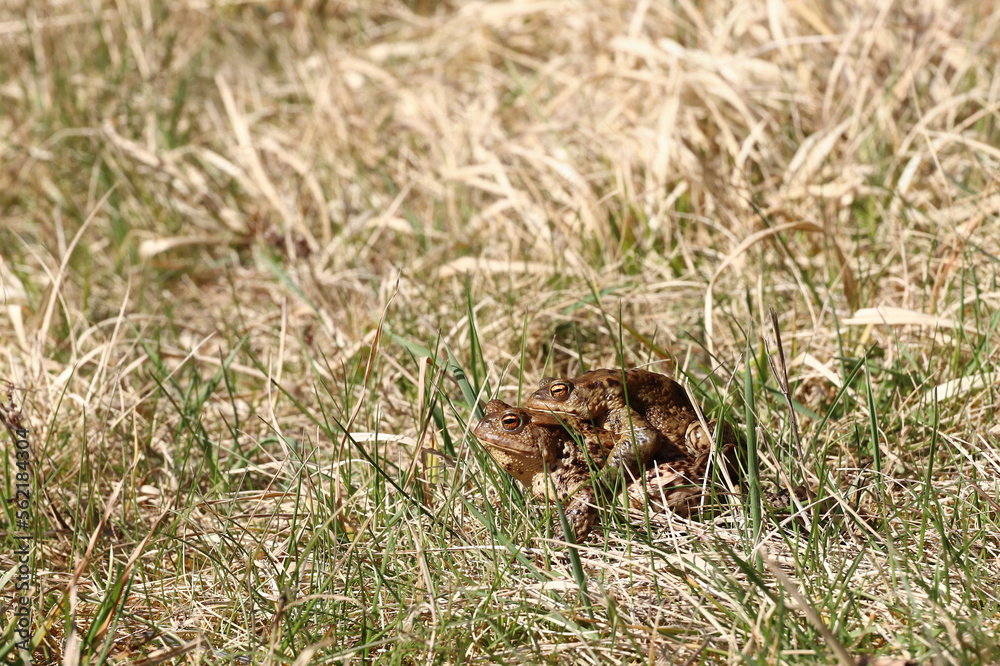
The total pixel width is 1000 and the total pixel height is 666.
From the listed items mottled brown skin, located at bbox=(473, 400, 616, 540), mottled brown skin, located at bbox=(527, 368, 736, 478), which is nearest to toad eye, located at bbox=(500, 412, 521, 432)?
mottled brown skin, located at bbox=(473, 400, 616, 540)

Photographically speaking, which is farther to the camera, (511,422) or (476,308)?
(476,308)

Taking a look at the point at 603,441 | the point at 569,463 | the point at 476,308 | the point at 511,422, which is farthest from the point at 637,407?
the point at 476,308

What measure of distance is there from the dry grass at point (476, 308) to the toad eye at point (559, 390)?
25cm

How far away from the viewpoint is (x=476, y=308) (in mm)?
3574

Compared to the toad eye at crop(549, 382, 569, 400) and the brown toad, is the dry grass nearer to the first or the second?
the brown toad

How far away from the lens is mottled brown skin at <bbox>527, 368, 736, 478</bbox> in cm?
244

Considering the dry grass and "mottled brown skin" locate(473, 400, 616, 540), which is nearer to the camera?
the dry grass

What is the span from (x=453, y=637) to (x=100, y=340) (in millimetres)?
2525

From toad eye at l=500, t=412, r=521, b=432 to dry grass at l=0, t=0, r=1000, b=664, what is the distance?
7.1 inches

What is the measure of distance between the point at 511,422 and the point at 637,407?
36 cm

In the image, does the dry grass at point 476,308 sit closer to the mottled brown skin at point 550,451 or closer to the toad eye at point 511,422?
the mottled brown skin at point 550,451

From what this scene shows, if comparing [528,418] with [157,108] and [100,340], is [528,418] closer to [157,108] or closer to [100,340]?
[100,340]

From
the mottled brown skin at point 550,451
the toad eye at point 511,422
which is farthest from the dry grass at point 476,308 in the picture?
the toad eye at point 511,422

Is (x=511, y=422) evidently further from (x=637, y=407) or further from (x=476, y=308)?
(x=476, y=308)
